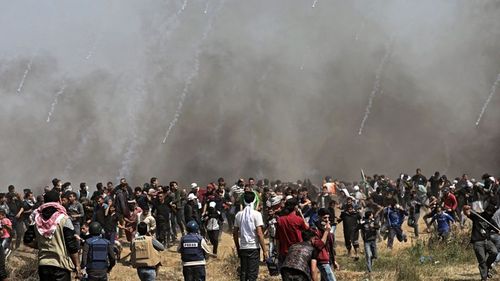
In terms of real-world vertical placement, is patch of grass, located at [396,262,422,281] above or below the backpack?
below

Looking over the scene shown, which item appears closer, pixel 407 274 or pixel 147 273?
pixel 147 273

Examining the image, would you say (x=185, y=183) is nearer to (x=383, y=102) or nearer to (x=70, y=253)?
(x=383, y=102)

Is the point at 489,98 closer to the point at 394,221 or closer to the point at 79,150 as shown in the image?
the point at 79,150

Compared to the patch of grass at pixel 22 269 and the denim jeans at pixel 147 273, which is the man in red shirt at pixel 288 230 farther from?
the patch of grass at pixel 22 269

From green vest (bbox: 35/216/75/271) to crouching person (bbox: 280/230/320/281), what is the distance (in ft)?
8.77

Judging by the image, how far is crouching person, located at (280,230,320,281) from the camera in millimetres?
8828

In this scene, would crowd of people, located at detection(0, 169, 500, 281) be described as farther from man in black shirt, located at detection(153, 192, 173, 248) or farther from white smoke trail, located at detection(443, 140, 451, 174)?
white smoke trail, located at detection(443, 140, 451, 174)

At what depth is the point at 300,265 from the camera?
883 cm

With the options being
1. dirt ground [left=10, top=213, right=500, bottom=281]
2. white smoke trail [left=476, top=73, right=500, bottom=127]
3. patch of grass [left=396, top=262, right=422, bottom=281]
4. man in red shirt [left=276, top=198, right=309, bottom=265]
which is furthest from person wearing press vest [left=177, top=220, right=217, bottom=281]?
white smoke trail [left=476, top=73, right=500, bottom=127]

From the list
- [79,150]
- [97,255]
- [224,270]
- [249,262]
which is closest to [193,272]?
[249,262]

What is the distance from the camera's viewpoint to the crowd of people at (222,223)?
8.86 meters

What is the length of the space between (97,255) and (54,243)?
7.29 feet

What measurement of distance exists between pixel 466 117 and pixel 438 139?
2095 millimetres

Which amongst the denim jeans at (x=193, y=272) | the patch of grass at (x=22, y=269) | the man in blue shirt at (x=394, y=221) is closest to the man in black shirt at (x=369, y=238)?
the man in blue shirt at (x=394, y=221)
